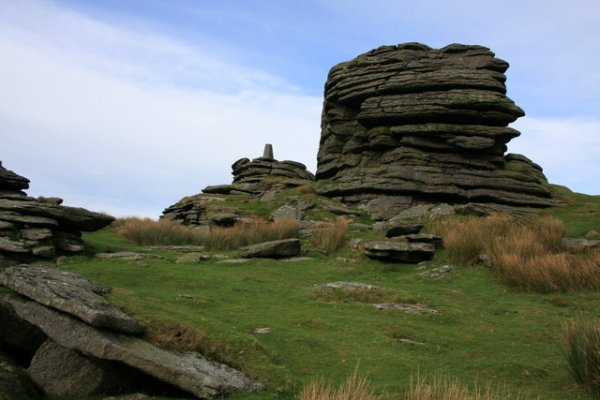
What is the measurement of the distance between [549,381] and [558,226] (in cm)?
1355

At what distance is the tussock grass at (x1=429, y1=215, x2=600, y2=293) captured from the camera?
15.7 m

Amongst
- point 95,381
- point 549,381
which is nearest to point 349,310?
point 549,381

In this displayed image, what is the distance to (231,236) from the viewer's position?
81.8ft

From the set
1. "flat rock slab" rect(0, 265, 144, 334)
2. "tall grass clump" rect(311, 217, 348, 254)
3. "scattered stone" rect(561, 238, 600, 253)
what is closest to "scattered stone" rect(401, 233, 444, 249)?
"tall grass clump" rect(311, 217, 348, 254)

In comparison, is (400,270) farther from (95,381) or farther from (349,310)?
(95,381)

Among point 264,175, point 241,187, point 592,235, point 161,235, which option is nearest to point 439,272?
point 592,235

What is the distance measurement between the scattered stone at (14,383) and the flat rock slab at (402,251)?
13735 millimetres

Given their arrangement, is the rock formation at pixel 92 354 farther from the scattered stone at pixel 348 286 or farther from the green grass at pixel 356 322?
the scattered stone at pixel 348 286

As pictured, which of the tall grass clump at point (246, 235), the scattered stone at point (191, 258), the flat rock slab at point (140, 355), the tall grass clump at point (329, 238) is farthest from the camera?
the tall grass clump at point (246, 235)

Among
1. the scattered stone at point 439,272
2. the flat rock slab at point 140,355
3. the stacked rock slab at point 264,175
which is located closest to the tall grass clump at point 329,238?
the scattered stone at point 439,272

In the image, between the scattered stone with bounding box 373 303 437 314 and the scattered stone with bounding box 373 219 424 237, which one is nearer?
the scattered stone with bounding box 373 303 437 314

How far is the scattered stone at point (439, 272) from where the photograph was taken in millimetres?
18023

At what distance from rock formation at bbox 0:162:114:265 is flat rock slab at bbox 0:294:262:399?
9.64 m

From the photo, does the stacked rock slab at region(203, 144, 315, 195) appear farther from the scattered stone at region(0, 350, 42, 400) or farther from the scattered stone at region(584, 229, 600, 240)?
the scattered stone at region(0, 350, 42, 400)
